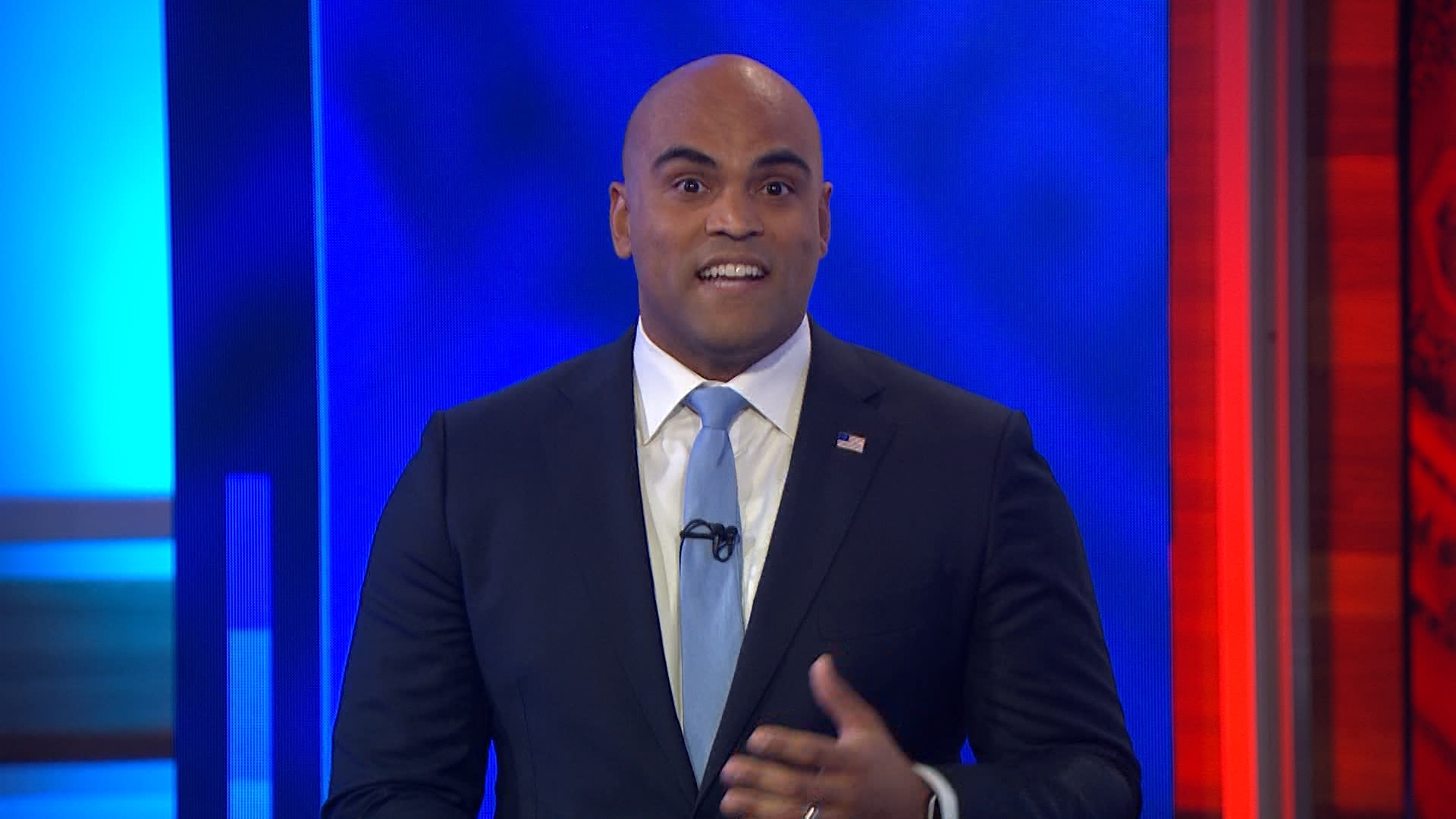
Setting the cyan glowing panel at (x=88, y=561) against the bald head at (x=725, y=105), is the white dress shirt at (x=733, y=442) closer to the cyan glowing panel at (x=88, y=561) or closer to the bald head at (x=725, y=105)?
the bald head at (x=725, y=105)

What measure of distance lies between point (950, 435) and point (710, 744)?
54 centimetres

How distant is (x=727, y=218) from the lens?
2008mm

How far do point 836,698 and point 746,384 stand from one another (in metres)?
0.51

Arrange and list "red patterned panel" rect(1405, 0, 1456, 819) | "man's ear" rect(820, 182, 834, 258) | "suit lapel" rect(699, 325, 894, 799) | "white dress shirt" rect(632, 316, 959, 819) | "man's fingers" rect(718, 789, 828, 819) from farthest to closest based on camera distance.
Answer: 1. "red patterned panel" rect(1405, 0, 1456, 819)
2. "man's ear" rect(820, 182, 834, 258)
3. "white dress shirt" rect(632, 316, 959, 819)
4. "suit lapel" rect(699, 325, 894, 799)
5. "man's fingers" rect(718, 789, 828, 819)

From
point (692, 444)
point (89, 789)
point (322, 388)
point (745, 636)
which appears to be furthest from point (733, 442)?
point (89, 789)

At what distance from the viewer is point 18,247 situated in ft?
8.56

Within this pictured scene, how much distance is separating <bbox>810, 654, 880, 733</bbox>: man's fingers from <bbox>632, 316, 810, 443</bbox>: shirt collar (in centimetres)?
43

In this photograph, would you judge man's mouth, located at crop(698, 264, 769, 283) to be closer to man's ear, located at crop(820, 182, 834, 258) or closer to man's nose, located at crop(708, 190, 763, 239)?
man's nose, located at crop(708, 190, 763, 239)

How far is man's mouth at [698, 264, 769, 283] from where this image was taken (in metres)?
2.02

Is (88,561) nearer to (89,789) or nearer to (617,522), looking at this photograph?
(89,789)

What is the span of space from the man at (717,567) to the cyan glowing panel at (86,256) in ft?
2.42

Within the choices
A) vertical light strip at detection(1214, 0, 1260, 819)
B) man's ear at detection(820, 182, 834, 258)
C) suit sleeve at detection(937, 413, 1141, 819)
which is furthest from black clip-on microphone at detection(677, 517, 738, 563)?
vertical light strip at detection(1214, 0, 1260, 819)

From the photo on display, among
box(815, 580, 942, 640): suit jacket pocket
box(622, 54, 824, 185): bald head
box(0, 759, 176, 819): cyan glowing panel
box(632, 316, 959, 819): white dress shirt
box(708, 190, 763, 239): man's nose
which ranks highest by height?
box(622, 54, 824, 185): bald head

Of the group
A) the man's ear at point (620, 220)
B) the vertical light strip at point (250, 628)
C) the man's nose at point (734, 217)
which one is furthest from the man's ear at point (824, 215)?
the vertical light strip at point (250, 628)
